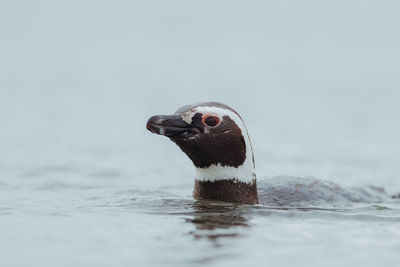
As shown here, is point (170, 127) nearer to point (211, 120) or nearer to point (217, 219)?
point (211, 120)

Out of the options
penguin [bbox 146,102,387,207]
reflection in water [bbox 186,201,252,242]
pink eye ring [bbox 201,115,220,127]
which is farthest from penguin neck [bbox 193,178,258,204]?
pink eye ring [bbox 201,115,220,127]

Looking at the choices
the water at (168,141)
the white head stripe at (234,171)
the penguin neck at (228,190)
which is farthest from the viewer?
the penguin neck at (228,190)

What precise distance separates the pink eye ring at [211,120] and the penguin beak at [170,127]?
0.14 metres

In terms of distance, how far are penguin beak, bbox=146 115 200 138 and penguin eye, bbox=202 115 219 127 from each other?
149 mm

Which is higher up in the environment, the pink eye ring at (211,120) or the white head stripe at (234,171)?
the pink eye ring at (211,120)

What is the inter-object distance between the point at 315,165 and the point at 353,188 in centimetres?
590

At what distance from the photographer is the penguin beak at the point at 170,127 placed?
1021 cm

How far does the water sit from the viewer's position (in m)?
8.33

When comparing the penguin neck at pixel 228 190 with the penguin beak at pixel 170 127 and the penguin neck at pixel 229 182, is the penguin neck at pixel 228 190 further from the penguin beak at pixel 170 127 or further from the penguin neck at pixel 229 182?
the penguin beak at pixel 170 127

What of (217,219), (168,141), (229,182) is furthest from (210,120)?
(168,141)

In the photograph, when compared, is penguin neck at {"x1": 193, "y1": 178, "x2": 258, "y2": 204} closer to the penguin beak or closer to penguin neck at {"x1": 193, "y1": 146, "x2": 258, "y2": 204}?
penguin neck at {"x1": 193, "y1": 146, "x2": 258, "y2": 204}

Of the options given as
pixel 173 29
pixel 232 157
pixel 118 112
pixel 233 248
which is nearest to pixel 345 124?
pixel 118 112

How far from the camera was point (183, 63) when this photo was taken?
4584cm

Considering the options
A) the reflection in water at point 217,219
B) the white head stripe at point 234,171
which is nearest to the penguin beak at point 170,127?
the white head stripe at point 234,171
